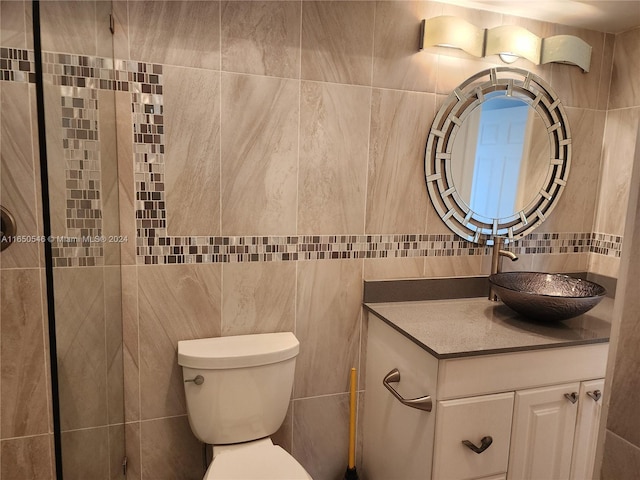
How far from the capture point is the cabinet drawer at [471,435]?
4.87ft

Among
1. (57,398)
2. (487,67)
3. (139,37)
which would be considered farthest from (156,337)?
(487,67)

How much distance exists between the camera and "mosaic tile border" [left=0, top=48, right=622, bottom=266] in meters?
1.06

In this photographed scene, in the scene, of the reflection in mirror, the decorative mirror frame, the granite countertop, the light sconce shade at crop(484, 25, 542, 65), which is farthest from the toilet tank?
the light sconce shade at crop(484, 25, 542, 65)

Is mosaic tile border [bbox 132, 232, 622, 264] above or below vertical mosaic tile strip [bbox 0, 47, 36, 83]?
below

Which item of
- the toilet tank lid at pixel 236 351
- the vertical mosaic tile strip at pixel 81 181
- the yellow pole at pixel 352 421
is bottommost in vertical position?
the yellow pole at pixel 352 421

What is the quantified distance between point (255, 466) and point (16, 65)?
1544 mm

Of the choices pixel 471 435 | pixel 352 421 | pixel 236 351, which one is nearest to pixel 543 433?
pixel 471 435

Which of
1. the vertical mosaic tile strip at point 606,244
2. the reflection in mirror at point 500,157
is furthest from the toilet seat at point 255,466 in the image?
the vertical mosaic tile strip at point 606,244

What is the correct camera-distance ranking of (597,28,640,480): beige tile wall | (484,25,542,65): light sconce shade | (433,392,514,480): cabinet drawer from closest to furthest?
(597,28,640,480): beige tile wall < (433,392,514,480): cabinet drawer < (484,25,542,65): light sconce shade

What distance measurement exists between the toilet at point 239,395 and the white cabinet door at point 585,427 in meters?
1.08

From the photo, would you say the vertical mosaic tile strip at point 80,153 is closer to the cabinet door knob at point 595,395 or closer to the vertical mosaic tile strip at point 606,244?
the cabinet door knob at point 595,395

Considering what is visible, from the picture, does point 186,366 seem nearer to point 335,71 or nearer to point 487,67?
point 335,71

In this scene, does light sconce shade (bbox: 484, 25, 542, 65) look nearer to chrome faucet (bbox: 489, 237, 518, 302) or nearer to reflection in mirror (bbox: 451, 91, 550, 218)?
reflection in mirror (bbox: 451, 91, 550, 218)

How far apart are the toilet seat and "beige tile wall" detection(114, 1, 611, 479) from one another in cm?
33
